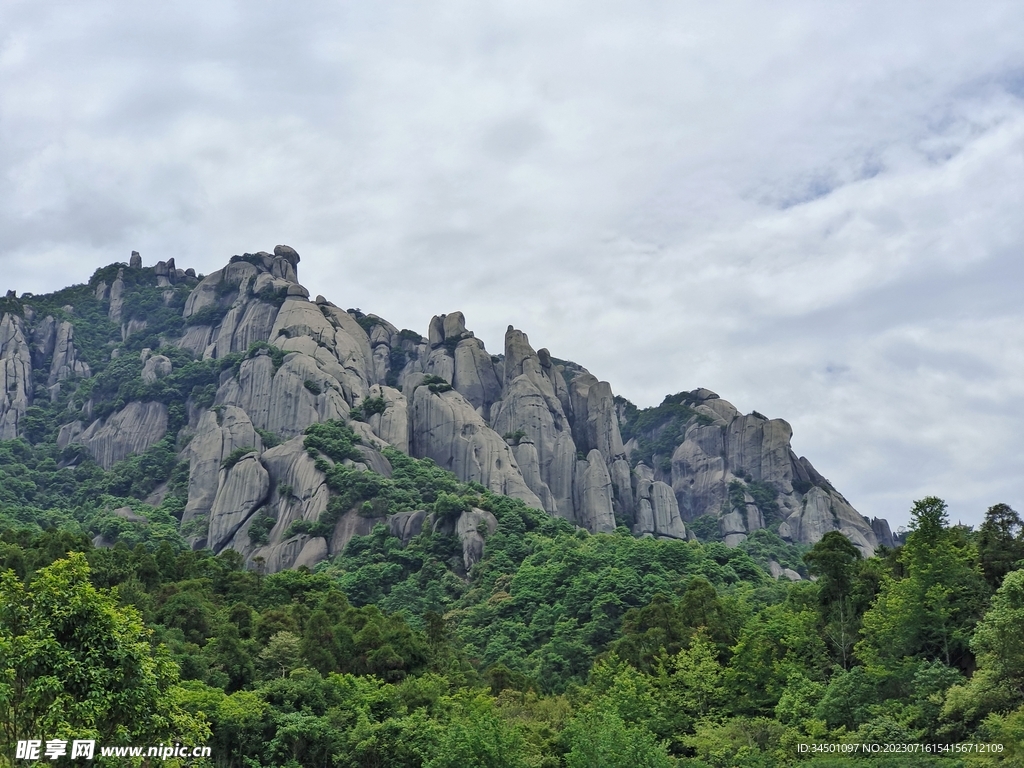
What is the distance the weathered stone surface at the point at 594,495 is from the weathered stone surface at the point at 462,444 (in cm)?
795

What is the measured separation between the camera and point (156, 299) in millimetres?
137875

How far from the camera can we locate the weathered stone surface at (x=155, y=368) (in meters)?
111

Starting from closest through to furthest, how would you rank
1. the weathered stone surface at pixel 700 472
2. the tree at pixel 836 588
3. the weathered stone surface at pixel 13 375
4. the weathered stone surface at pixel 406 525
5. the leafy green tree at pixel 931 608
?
the leafy green tree at pixel 931 608 → the tree at pixel 836 588 → the weathered stone surface at pixel 406 525 → the weathered stone surface at pixel 13 375 → the weathered stone surface at pixel 700 472

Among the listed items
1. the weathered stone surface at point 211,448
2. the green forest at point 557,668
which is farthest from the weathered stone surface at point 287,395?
the green forest at point 557,668

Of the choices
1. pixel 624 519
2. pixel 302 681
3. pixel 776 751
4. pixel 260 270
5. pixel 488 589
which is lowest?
pixel 776 751

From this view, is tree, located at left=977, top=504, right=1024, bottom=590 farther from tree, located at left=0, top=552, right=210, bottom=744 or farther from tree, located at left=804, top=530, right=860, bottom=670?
tree, located at left=0, top=552, right=210, bottom=744

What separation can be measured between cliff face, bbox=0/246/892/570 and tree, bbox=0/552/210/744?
59.6 m

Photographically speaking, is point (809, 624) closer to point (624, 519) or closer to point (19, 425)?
point (624, 519)

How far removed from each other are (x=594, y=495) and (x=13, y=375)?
60.4 m

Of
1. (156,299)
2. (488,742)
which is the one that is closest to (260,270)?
(156,299)

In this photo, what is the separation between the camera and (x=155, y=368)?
112562 mm

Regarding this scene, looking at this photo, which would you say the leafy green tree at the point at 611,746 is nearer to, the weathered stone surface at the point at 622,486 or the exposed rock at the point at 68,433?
the weathered stone surface at the point at 622,486

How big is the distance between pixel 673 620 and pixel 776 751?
12.1m

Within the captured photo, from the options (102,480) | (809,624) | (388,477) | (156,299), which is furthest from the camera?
(156,299)
